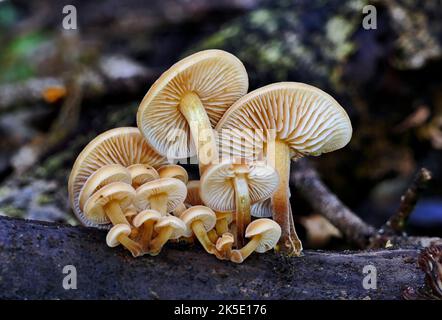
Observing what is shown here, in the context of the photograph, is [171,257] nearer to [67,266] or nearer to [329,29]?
[67,266]

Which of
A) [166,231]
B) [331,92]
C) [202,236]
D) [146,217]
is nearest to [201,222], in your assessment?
[202,236]

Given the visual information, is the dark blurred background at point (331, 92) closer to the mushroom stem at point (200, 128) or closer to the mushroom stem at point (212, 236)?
the mushroom stem at point (200, 128)

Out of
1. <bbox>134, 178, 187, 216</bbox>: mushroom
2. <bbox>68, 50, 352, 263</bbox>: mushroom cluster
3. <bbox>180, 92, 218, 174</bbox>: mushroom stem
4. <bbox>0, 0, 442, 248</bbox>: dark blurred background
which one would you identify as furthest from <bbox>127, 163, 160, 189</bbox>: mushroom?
<bbox>0, 0, 442, 248</bbox>: dark blurred background

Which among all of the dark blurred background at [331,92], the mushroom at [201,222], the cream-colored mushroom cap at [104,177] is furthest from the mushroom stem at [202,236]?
the dark blurred background at [331,92]

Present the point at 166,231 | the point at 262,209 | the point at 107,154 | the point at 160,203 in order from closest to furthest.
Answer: the point at 166,231 → the point at 160,203 → the point at 107,154 → the point at 262,209

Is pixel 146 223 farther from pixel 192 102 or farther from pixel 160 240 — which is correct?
pixel 192 102

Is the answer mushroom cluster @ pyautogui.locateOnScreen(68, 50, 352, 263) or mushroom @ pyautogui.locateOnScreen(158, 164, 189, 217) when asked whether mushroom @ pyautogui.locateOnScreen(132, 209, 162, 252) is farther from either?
mushroom @ pyautogui.locateOnScreen(158, 164, 189, 217)

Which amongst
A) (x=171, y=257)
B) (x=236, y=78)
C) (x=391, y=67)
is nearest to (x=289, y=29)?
(x=391, y=67)
